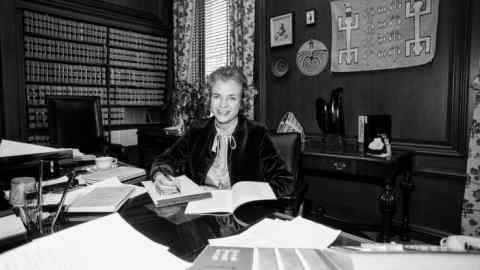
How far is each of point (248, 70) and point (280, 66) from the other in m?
0.39

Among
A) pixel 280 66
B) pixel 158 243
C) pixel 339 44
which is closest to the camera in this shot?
pixel 158 243

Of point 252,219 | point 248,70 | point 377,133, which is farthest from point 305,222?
point 248,70

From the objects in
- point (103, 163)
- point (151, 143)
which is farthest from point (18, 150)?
point (151, 143)

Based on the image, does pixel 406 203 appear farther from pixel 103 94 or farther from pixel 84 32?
pixel 84 32

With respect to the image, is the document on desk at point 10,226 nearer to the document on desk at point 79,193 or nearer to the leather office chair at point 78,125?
the document on desk at point 79,193

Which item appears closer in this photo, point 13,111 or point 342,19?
point 342,19

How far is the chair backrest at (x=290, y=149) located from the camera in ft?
5.41

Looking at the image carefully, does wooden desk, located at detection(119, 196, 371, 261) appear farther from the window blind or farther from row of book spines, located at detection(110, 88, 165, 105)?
row of book spines, located at detection(110, 88, 165, 105)

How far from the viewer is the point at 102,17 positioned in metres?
3.52

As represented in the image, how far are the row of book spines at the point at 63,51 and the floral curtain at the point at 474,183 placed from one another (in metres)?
3.70

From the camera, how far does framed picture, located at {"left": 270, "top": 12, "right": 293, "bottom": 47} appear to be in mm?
2898

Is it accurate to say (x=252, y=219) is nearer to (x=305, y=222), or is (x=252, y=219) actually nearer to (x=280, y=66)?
(x=305, y=222)

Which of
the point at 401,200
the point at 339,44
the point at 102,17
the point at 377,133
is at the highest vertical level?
the point at 102,17

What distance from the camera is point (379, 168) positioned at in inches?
75.3
